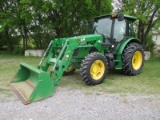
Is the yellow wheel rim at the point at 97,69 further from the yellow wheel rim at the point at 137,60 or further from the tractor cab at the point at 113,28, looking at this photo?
the yellow wheel rim at the point at 137,60

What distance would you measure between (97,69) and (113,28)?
1.55m

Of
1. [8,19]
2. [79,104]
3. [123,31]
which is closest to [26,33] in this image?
[8,19]

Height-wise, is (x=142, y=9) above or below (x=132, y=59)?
above

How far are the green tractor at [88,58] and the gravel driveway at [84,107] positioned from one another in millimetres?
281

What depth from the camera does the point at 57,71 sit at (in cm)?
467

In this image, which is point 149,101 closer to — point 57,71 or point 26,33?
point 57,71

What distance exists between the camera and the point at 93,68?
5.15 metres

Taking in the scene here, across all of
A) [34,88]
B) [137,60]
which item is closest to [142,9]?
[137,60]

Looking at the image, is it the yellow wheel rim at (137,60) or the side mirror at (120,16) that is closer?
the side mirror at (120,16)

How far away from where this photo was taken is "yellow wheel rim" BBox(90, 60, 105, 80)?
5141 millimetres

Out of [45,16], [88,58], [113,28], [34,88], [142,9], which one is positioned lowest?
[34,88]

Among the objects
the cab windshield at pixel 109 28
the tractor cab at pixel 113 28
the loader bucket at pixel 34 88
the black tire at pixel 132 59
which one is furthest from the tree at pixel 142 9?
the loader bucket at pixel 34 88

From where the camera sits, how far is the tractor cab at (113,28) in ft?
19.7

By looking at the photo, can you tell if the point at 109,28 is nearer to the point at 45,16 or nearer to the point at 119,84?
the point at 119,84
